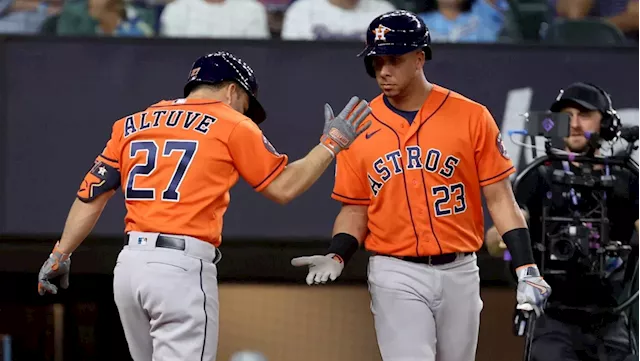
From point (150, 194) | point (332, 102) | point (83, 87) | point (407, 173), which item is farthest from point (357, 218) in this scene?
point (83, 87)

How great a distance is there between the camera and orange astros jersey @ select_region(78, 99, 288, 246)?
418cm

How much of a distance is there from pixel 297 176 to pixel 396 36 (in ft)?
2.22

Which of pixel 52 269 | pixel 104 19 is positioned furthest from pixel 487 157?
pixel 104 19

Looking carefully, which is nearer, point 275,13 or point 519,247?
point 519,247

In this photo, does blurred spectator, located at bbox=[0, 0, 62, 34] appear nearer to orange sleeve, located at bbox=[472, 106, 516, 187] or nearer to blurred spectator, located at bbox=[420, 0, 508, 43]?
blurred spectator, located at bbox=[420, 0, 508, 43]

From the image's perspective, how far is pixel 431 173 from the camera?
4.43 meters

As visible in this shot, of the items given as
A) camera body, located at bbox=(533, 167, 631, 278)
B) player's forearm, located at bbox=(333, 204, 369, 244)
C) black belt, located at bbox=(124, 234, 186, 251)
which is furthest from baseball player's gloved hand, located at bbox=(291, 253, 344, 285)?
camera body, located at bbox=(533, 167, 631, 278)

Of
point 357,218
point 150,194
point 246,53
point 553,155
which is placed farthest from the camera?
point 246,53

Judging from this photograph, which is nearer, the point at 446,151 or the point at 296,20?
the point at 446,151

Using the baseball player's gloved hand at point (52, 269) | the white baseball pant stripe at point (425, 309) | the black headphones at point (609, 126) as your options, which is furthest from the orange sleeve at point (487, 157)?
the baseball player's gloved hand at point (52, 269)

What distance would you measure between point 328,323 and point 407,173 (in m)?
2.09

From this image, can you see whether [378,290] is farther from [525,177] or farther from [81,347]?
[81,347]

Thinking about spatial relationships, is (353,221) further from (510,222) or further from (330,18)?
(330,18)

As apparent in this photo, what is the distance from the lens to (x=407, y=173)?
4.45m
